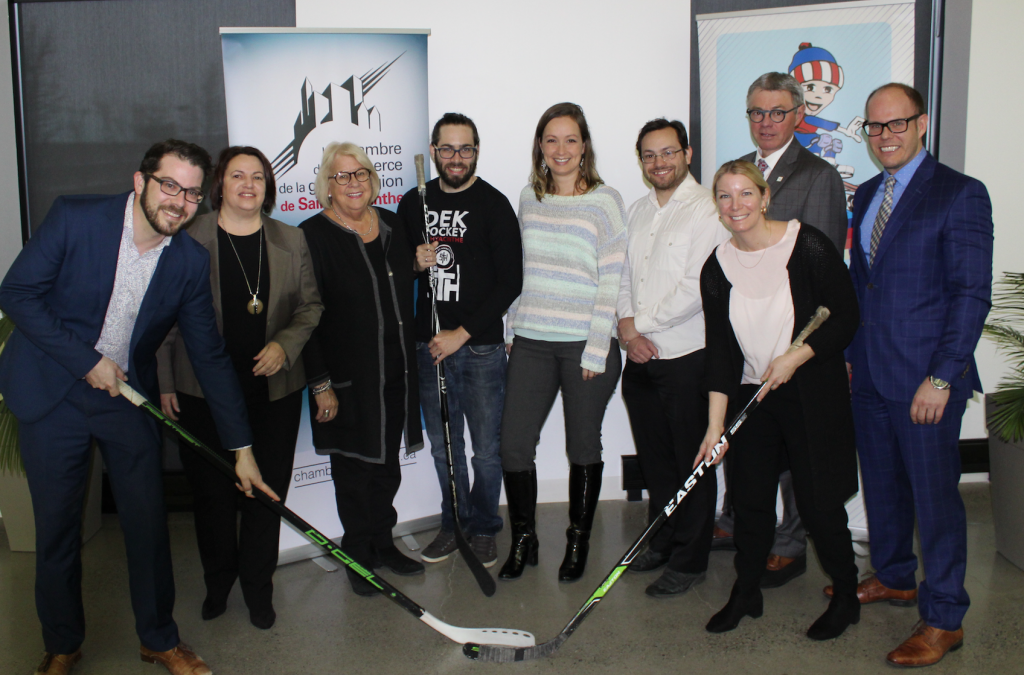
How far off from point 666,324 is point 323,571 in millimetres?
1820

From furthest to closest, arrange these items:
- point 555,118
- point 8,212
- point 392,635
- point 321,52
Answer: point 8,212 → point 321,52 → point 555,118 → point 392,635

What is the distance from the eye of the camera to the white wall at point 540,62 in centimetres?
368

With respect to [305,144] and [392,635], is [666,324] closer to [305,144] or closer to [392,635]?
[392,635]

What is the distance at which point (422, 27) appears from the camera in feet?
12.0

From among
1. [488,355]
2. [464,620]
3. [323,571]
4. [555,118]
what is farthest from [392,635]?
[555,118]

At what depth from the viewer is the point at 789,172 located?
2855mm

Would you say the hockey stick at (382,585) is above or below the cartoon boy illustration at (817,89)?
below

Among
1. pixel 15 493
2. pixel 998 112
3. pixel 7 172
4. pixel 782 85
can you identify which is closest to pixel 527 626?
pixel 782 85

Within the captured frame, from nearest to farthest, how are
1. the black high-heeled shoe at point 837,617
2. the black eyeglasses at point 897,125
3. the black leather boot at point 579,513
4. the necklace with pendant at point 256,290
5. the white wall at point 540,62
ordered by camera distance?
the black eyeglasses at point 897,125, the black high-heeled shoe at point 837,617, the necklace with pendant at point 256,290, the black leather boot at point 579,513, the white wall at point 540,62

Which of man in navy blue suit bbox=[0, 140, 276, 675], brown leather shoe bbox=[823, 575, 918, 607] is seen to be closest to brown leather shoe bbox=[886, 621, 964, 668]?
brown leather shoe bbox=[823, 575, 918, 607]

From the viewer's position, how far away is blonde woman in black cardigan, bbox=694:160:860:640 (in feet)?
7.45

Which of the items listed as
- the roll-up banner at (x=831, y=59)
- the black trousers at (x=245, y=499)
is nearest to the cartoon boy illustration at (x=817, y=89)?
the roll-up banner at (x=831, y=59)

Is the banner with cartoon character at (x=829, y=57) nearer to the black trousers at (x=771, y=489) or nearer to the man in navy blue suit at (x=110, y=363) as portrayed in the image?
the black trousers at (x=771, y=489)

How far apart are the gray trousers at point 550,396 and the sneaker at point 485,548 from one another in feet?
1.47
